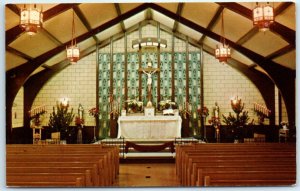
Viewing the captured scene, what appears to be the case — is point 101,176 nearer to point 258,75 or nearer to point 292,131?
point 292,131

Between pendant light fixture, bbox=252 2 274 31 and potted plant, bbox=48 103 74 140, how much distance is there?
20.8ft

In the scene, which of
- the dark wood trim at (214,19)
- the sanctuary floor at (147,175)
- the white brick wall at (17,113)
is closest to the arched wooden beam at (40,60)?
the white brick wall at (17,113)

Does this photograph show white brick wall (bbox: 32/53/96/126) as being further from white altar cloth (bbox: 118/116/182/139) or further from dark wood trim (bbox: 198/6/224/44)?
dark wood trim (bbox: 198/6/224/44)

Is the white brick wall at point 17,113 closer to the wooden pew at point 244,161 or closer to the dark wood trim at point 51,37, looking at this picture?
the dark wood trim at point 51,37

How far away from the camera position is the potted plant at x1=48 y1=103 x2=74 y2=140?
1034 centimetres

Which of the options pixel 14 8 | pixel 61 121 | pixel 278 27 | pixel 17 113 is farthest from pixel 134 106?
pixel 14 8

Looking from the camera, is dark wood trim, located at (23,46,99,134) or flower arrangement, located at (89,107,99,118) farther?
flower arrangement, located at (89,107,99,118)

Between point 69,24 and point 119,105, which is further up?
point 69,24

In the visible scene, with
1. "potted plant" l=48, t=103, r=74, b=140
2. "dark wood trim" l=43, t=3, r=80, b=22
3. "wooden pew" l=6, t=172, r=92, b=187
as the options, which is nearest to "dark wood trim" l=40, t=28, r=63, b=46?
"dark wood trim" l=43, t=3, r=80, b=22

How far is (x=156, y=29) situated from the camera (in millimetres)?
12438

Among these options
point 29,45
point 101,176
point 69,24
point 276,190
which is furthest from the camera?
point 69,24

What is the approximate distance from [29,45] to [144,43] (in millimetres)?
3688

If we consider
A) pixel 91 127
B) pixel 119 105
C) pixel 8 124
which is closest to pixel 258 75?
pixel 119 105

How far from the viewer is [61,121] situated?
10.4 m
